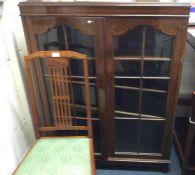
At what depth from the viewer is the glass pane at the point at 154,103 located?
146cm

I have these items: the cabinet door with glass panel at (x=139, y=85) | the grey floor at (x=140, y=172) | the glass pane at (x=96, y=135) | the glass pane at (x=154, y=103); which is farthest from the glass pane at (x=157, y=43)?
the grey floor at (x=140, y=172)

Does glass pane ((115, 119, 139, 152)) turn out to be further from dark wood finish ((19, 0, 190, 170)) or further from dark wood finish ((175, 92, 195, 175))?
dark wood finish ((175, 92, 195, 175))

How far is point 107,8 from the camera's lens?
1217 millimetres

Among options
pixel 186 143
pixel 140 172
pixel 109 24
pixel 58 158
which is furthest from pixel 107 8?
pixel 140 172

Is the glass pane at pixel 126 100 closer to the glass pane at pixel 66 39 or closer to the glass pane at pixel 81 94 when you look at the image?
the glass pane at pixel 81 94

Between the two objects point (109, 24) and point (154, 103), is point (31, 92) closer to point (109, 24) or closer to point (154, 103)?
point (109, 24)

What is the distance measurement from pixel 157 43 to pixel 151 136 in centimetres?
68

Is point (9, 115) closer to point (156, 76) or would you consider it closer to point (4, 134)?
point (4, 134)

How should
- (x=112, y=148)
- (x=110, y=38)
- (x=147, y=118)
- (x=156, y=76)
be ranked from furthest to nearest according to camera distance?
(x=112, y=148) < (x=147, y=118) < (x=156, y=76) < (x=110, y=38)

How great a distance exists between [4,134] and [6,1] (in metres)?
0.80

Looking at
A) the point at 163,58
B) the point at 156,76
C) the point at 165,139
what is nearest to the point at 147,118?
the point at 165,139

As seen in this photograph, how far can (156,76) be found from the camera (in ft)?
4.60

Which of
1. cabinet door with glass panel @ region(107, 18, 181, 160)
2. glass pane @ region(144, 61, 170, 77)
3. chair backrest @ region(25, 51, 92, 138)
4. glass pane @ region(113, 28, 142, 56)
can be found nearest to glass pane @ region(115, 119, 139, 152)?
cabinet door with glass panel @ region(107, 18, 181, 160)

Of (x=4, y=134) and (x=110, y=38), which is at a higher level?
(x=110, y=38)
